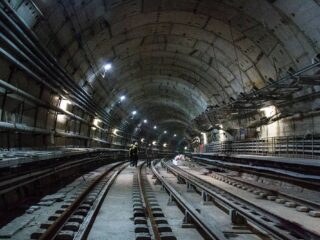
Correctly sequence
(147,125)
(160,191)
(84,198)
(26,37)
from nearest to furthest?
(26,37), (84,198), (160,191), (147,125)

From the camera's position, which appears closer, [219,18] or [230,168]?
[219,18]

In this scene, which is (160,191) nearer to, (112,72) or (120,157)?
(112,72)

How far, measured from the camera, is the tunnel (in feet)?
21.8

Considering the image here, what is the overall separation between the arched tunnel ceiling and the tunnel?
58mm

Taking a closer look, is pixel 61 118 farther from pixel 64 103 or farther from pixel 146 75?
pixel 146 75

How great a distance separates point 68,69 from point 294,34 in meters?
7.71

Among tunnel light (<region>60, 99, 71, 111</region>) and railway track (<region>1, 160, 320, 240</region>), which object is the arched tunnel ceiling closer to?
tunnel light (<region>60, 99, 71, 111</region>)

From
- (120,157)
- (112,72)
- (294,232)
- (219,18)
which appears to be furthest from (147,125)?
(294,232)

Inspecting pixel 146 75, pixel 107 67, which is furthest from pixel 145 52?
pixel 146 75

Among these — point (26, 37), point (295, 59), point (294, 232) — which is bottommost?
point (294, 232)

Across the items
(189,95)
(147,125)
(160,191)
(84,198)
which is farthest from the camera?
(147,125)

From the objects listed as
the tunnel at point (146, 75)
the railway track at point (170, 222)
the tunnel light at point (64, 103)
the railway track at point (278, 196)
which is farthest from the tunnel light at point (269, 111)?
the tunnel light at point (64, 103)

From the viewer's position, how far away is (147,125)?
4338 cm

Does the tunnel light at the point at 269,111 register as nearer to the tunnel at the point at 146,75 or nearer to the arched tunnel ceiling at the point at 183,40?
the tunnel at the point at 146,75
